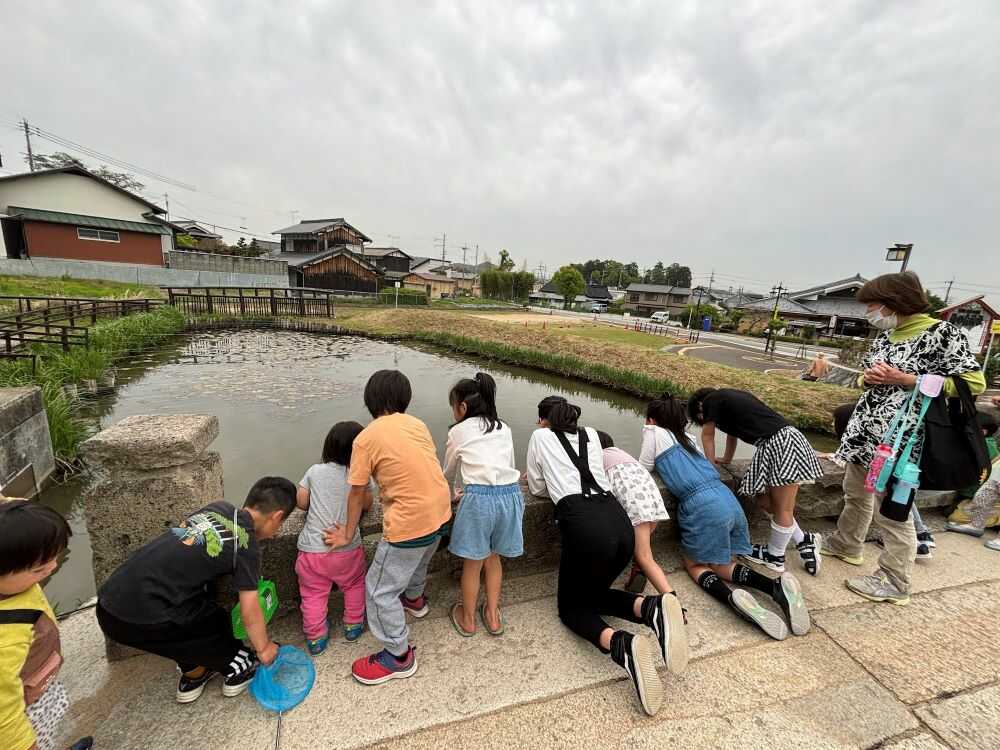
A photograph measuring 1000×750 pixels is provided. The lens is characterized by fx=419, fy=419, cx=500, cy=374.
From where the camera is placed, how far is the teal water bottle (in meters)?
2.18

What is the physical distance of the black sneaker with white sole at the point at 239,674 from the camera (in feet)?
5.63

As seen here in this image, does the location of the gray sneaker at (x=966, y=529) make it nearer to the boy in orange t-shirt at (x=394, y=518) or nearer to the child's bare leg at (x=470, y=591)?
the child's bare leg at (x=470, y=591)

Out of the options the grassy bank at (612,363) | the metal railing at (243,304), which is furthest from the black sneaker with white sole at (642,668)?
the metal railing at (243,304)

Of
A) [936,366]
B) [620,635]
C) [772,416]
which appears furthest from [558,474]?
[936,366]

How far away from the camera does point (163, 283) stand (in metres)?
24.1

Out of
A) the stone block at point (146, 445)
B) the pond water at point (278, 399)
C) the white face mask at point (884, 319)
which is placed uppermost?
the white face mask at point (884, 319)

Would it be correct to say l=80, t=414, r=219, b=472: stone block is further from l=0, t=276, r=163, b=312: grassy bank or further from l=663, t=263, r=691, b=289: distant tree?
l=663, t=263, r=691, b=289: distant tree

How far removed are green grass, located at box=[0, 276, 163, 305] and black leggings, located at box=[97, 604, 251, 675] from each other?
20.0 metres

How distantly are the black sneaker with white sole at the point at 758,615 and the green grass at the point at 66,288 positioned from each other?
21791 mm

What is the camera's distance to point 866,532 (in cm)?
273

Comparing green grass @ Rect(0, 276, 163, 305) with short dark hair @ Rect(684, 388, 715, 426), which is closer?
short dark hair @ Rect(684, 388, 715, 426)

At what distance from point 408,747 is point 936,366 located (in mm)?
3003

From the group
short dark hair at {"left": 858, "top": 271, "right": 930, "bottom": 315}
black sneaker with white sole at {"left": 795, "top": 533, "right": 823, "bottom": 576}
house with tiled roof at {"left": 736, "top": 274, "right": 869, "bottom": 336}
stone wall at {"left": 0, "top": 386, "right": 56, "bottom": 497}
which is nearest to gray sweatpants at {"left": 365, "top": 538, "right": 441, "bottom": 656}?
black sneaker with white sole at {"left": 795, "top": 533, "right": 823, "bottom": 576}

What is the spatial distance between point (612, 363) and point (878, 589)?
41.1 feet
